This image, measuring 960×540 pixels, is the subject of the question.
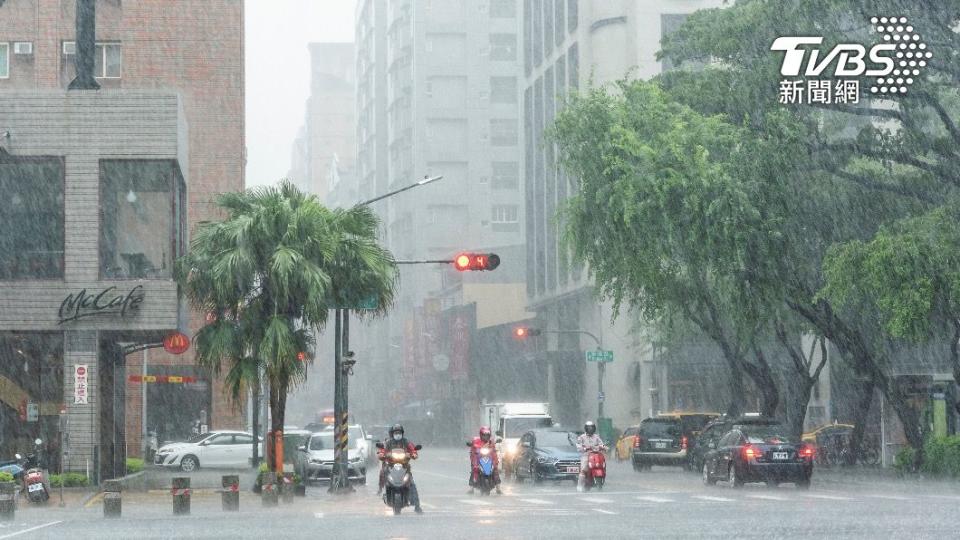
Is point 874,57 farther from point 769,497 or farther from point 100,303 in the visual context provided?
point 100,303

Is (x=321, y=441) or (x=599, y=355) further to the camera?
(x=599, y=355)

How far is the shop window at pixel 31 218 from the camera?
38.0m

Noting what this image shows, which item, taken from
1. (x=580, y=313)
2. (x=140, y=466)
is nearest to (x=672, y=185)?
(x=140, y=466)

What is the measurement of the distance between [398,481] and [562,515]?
3183mm

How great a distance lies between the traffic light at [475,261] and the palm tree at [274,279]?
1653mm

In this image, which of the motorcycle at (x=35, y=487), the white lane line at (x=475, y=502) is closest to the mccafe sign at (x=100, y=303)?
the motorcycle at (x=35, y=487)

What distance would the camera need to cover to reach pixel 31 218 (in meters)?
38.4

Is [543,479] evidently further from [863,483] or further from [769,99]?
[769,99]

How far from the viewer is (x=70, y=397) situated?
37.5 m

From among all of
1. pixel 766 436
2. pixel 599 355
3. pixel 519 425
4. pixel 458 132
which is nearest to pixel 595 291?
pixel 519 425

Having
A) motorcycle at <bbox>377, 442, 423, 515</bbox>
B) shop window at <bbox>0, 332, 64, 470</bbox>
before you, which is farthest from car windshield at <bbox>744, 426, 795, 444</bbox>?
shop window at <bbox>0, 332, 64, 470</bbox>

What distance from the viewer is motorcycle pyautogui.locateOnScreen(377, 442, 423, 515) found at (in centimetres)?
2697

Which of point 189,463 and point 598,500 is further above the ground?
point 598,500

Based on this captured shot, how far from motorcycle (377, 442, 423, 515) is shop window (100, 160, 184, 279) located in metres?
13.3
